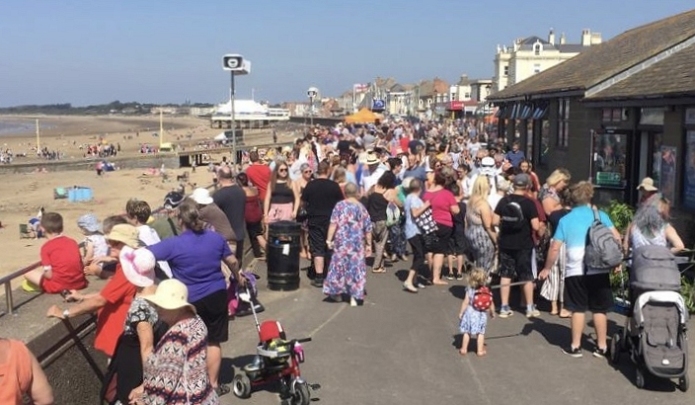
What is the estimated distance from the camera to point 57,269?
233 inches

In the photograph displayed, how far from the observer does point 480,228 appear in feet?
28.8

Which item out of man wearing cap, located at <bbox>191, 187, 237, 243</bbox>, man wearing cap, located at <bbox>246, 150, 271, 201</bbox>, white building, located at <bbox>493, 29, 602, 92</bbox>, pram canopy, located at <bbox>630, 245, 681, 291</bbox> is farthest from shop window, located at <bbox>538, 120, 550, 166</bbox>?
white building, located at <bbox>493, 29, 602, 92</bbox>

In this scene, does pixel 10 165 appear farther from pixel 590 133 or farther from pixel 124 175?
pixel 590 133

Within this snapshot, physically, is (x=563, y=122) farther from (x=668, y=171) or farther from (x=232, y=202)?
(x=232, y=202)

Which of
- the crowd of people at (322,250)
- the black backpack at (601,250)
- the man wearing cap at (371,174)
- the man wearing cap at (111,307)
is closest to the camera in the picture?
the crowd of people at (322,250)

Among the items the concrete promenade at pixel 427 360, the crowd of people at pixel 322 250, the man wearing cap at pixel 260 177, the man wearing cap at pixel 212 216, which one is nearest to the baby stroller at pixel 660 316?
the concrete promenade at pixel 427 360

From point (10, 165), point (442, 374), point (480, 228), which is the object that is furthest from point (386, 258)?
point (10, 165)

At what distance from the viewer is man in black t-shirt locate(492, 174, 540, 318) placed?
8.23 meters

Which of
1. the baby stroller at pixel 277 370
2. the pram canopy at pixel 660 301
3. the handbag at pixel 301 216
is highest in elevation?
the handbag at pixel 301 216

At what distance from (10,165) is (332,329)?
150 feet

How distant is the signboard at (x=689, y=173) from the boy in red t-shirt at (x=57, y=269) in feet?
28.5

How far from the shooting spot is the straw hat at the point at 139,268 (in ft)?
15.6

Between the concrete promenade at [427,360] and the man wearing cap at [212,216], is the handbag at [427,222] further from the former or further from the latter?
the man wearing cap at [212,216]

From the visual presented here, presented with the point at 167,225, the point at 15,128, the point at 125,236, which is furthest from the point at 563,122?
the point at 15,128
